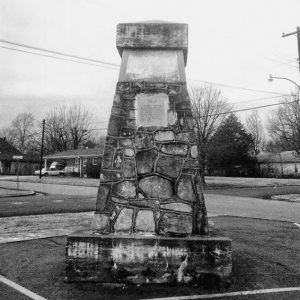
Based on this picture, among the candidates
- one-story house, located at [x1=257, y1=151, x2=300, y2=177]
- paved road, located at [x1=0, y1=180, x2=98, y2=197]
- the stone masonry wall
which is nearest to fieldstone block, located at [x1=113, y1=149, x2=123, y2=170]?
the stone masonry wall

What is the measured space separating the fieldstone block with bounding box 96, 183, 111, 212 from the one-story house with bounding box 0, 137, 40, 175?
66.8 meters

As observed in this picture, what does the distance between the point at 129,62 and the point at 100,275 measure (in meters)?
3.13

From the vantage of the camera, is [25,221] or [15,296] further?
[25,221]

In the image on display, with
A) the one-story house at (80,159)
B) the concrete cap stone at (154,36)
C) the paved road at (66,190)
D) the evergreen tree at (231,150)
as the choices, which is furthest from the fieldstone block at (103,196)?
the one-story house at (80,159)

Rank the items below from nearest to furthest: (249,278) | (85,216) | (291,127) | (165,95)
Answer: (249,278) → (165,95) → (85,216) → (291,127)

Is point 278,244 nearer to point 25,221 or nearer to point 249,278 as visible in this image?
point 249,278

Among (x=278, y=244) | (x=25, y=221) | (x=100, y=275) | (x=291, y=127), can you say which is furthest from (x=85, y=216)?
(x=291, y=127)

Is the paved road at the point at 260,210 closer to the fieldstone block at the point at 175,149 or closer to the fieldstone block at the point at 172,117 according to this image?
the fieldstone block at the point at 175,149

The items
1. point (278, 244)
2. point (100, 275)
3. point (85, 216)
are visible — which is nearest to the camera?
point (100, 275)

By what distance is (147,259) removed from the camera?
5.00 meters

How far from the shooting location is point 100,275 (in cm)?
498

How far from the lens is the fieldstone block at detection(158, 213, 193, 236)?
5309 mm

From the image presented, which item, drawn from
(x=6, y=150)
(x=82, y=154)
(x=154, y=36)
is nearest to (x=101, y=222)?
(x=154, y=36)

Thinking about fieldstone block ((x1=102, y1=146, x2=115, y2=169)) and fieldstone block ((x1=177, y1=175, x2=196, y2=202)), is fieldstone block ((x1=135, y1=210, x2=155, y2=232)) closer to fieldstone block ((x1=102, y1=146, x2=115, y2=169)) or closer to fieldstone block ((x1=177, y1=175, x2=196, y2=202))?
fieldstone block ((x1=177, y1=175, x2=196, y2=202))
